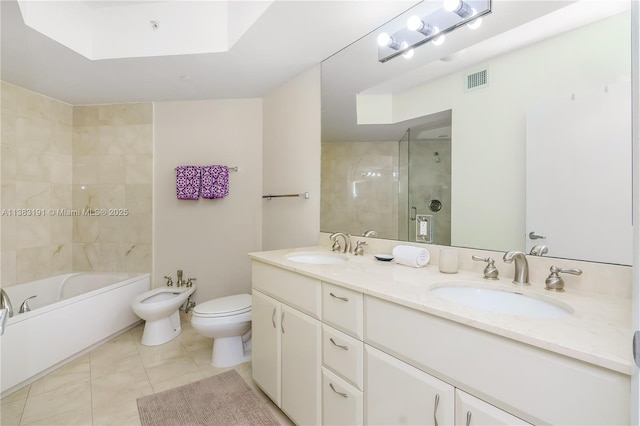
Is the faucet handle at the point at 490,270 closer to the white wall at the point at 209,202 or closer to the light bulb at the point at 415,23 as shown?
the light bulb at the point at 415,23

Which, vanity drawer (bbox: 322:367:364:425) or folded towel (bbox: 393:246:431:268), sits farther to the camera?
folded towel (bbox: 393:246:431:268)

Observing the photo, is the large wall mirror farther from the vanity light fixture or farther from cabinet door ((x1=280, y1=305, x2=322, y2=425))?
cabinet door ((x1=280, y1=305, x2=322, y2=425))

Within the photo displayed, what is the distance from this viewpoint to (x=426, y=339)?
868 millimetres

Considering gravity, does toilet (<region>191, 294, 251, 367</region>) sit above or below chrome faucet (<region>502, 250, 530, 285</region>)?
below

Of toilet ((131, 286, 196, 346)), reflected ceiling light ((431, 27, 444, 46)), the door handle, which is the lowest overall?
toilet ((131, 286, 196, 346))

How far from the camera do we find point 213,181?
2699 mm

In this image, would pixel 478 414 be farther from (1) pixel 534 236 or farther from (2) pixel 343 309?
(1) pixel 534 236

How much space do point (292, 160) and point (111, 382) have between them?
77.7 inches

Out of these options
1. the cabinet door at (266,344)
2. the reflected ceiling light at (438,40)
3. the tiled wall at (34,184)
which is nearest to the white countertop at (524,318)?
the cabinet door at (266,344)

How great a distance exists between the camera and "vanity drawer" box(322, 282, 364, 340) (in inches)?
42.7

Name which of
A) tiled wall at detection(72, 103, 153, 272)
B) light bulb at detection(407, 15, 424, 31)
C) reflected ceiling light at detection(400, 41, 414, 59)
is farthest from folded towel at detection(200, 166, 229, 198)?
light bulb at detection(407, 15, 424, 31)

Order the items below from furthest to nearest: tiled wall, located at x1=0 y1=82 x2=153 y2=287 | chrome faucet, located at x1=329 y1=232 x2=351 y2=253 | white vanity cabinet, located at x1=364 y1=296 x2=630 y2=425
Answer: tiled wall, located at x1=0 y1=82 x2=153 y2=287, chrome faucet, located at x1=329 y1=232 x2=351 y2=253, white vanity cabinet, located at x1=364 y1=296 x2=630 y2=425

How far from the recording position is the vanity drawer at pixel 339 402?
1090 millimetres

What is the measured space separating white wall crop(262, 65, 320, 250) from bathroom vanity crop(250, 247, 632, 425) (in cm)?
72
